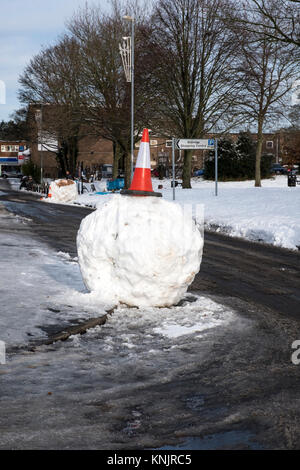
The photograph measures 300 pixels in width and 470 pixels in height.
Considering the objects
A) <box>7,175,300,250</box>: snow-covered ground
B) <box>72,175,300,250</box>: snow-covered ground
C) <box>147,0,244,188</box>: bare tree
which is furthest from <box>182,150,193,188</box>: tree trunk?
<box>72,175,300,250</box>: snow-covered ground

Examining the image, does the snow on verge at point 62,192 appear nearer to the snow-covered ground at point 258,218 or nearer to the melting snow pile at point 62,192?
the melting snow pile at point 62,192

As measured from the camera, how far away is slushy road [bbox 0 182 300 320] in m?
7.52

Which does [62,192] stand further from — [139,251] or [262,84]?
[139,251]

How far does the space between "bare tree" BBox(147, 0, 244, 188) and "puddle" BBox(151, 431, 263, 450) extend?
3073 cm

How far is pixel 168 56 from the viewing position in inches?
1300

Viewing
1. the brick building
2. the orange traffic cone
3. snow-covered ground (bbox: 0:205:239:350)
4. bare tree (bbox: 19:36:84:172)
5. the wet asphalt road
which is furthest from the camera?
the brick building

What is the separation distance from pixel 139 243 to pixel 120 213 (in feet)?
1.54

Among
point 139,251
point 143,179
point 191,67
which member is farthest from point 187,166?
point 139,251

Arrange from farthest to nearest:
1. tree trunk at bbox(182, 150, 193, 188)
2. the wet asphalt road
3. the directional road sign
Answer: tree trunk at bbox(182, 150, 193, 188), the directional road sign, the wet asphalt road

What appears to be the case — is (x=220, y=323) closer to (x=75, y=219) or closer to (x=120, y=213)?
(x=120, y=213)

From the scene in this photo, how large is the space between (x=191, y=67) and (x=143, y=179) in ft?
93.0

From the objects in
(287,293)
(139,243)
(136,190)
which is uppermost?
(136,190)

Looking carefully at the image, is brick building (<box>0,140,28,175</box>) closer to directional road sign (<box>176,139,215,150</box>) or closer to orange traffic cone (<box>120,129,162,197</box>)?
directional road sign (<box>176,139,215,150</box>)

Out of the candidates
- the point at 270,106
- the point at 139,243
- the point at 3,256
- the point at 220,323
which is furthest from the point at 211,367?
the point at 270,106
